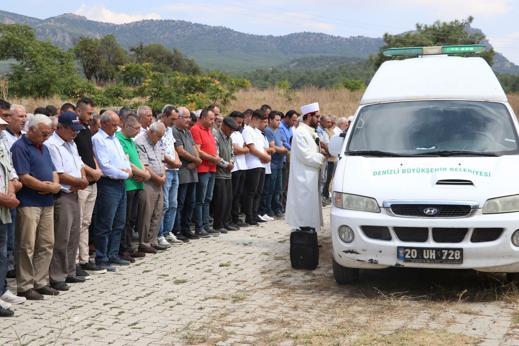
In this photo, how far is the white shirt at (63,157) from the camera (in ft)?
26.8

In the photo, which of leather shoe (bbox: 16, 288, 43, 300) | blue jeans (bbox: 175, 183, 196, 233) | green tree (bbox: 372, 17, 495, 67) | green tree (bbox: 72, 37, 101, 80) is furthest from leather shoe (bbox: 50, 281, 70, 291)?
green tree (bbox: 72, 37, 101, 80)

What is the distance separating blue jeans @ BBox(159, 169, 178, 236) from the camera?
1089 cm

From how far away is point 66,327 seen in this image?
6.71 metres

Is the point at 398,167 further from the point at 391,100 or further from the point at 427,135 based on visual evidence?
the point at 391,100

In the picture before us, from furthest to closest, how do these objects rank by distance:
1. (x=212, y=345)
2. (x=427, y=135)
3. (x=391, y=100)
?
(x=391, y=100)
(x=427, y=135)
(x=212, y=345)

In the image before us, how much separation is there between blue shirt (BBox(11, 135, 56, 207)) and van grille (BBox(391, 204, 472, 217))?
12.0 feet

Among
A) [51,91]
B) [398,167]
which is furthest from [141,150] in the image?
[51,91]

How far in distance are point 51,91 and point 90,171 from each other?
18605 millimetres

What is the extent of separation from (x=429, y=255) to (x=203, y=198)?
5.26 m

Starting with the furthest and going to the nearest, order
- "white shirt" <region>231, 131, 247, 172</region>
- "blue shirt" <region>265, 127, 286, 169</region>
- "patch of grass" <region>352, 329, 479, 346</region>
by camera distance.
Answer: "blue shirt" <region>265, 127, 286, 169</region> → "white shirt" <region>231, 131, 247, 172</region> → "patch of grass" <region>352, 329, 479, 346</region>

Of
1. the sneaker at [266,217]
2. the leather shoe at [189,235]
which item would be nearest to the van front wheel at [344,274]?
the leather shoe at [189,235]

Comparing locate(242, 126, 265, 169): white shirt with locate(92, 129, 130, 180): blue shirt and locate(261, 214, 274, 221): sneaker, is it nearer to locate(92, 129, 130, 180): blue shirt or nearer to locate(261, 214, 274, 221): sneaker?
locate(261, 214, 274, 221): sneaker

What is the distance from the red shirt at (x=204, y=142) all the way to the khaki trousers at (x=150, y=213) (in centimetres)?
149

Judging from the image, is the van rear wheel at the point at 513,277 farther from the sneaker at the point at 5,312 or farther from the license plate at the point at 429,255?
the sneaker at the point at 5,312
